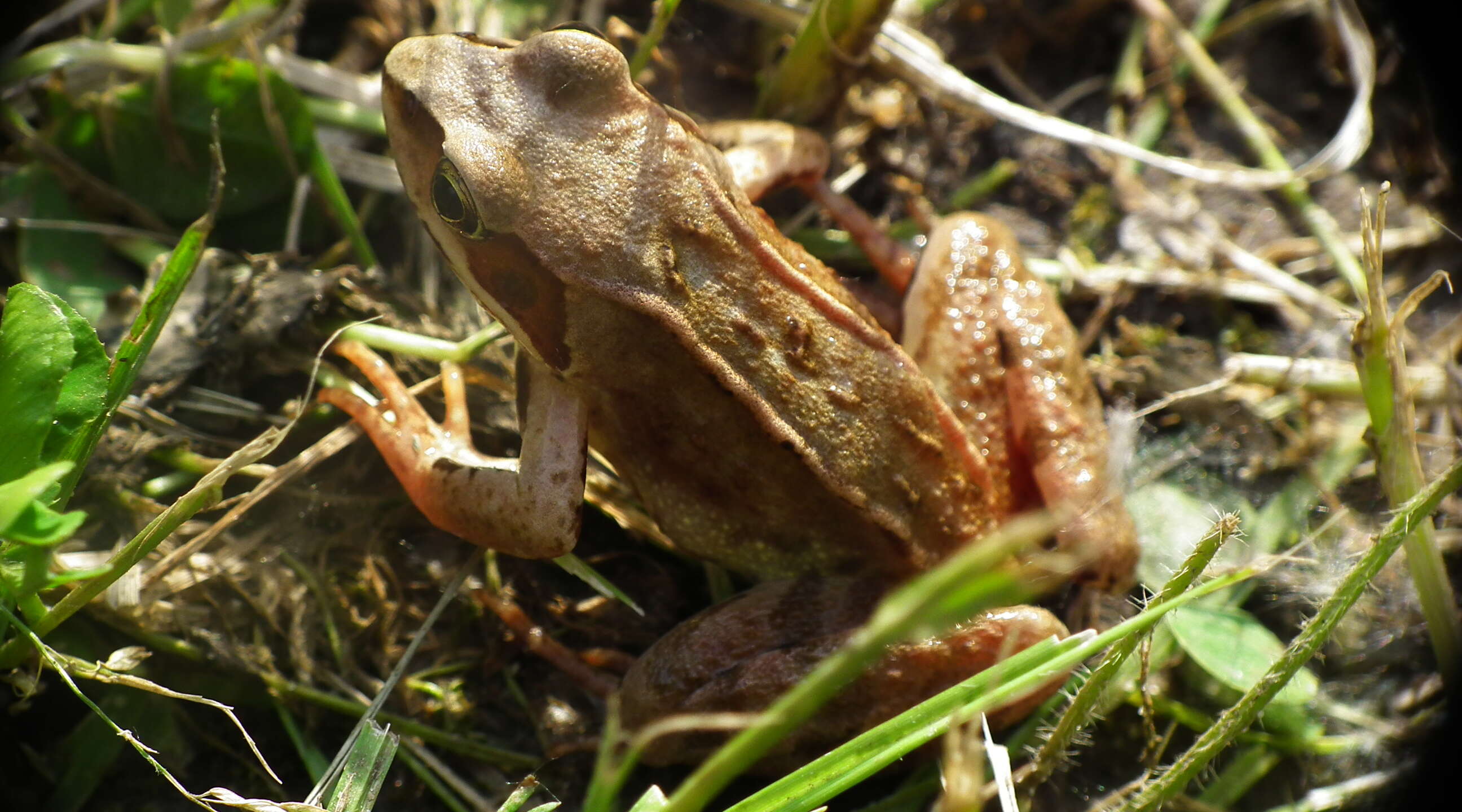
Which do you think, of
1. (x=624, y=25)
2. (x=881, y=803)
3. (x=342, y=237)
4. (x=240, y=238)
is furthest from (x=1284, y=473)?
(x=240, y=238)

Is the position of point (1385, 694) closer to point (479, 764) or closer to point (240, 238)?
point (479, 764)

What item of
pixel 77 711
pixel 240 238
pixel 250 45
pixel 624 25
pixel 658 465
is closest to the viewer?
pixel 77 711

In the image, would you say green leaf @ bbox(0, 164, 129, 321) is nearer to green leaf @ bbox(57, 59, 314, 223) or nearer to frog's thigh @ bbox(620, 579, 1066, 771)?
green leaf @ bbox(57, 59, 314, 223)

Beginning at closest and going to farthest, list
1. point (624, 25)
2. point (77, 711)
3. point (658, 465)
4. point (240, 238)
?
point (77, 711) → point (658, 465) → point (240, 238) → point (624, 25)

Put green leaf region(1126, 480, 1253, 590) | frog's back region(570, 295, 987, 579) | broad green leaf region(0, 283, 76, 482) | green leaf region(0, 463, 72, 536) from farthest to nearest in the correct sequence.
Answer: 1. green leaf region(1126, 480, 1253, 590)
2. frog's back region(570, 295, 987, 579)
3. broad green leaf region(0, 283, 76, 482)
4. green leaf region(0, 463, 72, 536)

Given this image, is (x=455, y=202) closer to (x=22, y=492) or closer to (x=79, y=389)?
(x=79, y=389)

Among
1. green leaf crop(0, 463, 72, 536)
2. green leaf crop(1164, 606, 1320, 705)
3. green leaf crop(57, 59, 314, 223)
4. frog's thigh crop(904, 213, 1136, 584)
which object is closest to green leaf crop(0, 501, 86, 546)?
green leaf crop(0, 463, 72, 536)
